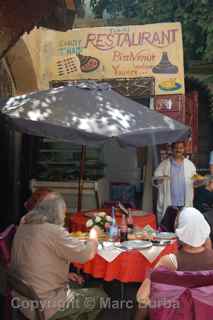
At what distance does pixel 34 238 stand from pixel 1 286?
0.83 meters

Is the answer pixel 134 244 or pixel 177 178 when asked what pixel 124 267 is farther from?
pixel 177 178

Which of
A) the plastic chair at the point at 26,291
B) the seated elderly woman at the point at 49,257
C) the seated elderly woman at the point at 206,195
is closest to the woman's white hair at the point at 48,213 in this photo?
the seated elderly woman at the point at 49,257

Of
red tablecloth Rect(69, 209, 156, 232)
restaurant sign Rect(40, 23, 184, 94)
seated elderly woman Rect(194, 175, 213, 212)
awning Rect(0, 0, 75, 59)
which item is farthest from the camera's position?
restaurant sign Rect(40, 23, 184, 94)

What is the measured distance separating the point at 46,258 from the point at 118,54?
6136 mm

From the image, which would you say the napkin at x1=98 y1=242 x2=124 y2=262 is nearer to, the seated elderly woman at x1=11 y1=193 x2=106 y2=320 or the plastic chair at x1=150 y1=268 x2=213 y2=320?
the seated elderly woman at x1=11 y1=193 x2=106 y2=320

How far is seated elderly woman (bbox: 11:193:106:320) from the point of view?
349cm

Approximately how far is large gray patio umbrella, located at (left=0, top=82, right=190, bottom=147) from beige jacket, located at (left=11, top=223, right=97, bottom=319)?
1.35 metres

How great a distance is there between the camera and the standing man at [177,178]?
22.3 ft

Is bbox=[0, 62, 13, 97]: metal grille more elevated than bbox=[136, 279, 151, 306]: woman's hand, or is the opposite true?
bbox=[0, 62, 13, 97]: metal grille

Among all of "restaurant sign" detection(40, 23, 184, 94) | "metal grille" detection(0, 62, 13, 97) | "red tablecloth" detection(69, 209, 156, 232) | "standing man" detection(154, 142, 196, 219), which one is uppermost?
"restaurant sign" detection(40, 23, 184, 94)

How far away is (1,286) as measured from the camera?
4039mm

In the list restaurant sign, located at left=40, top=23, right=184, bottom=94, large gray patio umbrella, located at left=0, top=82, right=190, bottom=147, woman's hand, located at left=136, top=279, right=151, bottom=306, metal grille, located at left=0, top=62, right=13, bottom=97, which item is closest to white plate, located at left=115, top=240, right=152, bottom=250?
large gray patio umbrella, located at left=0, top=82, right=190, bottom=147

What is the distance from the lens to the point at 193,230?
10.9 feet

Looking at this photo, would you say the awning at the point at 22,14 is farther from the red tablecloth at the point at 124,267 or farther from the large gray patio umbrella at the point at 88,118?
the red tablecloth at the point at 124,267
